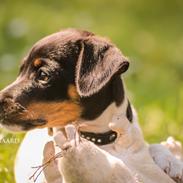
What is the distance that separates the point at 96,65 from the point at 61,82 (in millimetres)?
131

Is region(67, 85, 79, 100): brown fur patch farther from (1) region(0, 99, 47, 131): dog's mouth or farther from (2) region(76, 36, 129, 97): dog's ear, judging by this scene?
(1) region(0, 99, 47, 131): dog's mouth

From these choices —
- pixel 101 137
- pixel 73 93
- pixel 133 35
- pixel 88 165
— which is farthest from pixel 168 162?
pixel 133 35

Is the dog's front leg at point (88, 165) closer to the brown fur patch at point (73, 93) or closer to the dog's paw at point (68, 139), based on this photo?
the dog's paw at point (68, 139)

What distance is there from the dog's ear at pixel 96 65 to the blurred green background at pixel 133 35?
175cm

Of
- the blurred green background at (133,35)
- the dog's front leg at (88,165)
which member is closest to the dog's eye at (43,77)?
the dog's front leg at (88,165)

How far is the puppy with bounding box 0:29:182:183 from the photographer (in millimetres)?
3393

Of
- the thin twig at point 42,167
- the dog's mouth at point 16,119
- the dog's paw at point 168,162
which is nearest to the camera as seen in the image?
the thin twig at point 42,167

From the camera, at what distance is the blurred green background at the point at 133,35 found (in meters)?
6.32

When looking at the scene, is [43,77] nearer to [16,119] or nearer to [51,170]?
[16,119]

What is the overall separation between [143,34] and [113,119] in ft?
18.5

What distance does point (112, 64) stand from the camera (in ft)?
11.2

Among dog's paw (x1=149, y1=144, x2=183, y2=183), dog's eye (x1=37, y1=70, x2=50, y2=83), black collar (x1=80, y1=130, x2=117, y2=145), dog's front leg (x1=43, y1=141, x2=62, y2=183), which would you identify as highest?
dog's eye (x1=37, y1=70, x2=50, y2=83)

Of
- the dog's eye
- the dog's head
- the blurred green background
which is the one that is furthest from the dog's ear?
the blurred green background

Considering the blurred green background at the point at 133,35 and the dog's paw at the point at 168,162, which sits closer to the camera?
the dog's paw at the point at 168,162
